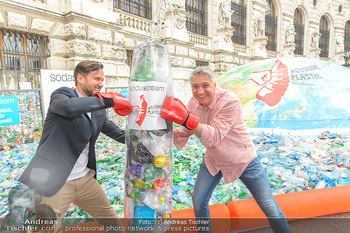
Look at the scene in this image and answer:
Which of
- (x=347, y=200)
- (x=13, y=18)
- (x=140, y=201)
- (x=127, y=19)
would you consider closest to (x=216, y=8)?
(x=127, y=19)

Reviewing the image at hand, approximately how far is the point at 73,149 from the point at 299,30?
78.6 ft

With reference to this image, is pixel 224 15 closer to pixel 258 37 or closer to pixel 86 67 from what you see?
pixel 258 37

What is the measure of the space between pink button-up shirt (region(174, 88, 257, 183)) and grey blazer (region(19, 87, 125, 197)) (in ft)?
3.29

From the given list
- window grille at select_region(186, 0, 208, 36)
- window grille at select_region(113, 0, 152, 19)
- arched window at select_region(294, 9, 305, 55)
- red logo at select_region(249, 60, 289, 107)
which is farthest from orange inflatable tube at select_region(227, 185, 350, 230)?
arched window at select_region(294, 9, 305, 55)

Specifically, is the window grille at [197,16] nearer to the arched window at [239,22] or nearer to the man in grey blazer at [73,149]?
the arched window at [239,22]

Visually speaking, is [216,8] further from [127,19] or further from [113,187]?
[113,187]

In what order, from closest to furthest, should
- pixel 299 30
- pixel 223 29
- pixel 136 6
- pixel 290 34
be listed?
1. pixel 136 6
2. pixel 223 29
3. pixel 290 34
4. pixel 299 30

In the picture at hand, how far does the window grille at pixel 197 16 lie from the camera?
12.4 meters

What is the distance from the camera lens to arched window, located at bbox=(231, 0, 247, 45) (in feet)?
49.6

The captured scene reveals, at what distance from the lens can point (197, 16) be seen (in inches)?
504

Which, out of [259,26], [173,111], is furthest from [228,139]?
[259,26]

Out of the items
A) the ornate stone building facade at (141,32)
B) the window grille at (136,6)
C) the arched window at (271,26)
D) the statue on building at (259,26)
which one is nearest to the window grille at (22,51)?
the ornate stone building facade at (141,32)

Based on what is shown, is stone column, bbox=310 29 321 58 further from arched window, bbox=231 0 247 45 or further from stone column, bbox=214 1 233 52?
stone column, bbox=214 1 233 52

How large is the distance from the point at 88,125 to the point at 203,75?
1089 mm
